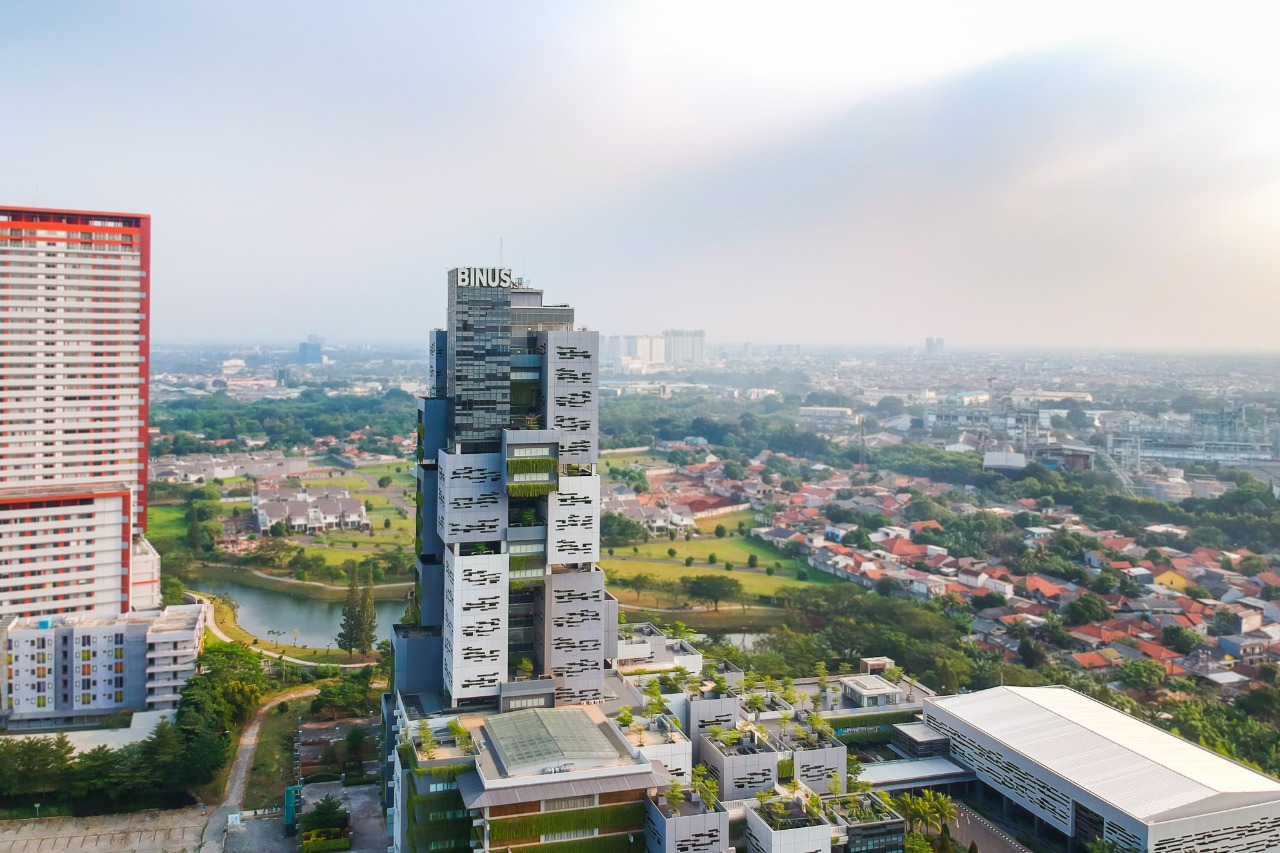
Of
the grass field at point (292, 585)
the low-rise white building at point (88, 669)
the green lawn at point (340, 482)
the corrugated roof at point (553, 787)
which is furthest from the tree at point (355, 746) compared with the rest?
the green lawn at point (340, 482)

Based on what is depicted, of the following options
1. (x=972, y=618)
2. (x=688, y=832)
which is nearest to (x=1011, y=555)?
(x=972, y=618)

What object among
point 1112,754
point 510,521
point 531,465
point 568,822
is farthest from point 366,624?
point 1112,754

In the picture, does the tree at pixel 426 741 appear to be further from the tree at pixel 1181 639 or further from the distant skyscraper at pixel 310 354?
the distant skyscraper at pixel 310 354

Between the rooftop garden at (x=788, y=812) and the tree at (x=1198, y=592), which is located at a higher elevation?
the rooftop garden at (x=788, y=812)

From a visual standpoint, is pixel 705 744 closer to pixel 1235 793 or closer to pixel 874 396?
pixel 1235 793

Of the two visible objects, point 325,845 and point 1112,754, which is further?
point 1112,754

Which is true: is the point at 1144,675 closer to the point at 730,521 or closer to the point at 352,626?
the point at 352,626

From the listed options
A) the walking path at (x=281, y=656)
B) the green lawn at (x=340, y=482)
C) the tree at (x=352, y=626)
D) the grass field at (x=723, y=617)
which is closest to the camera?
the walking path at (x=281, y=656)
